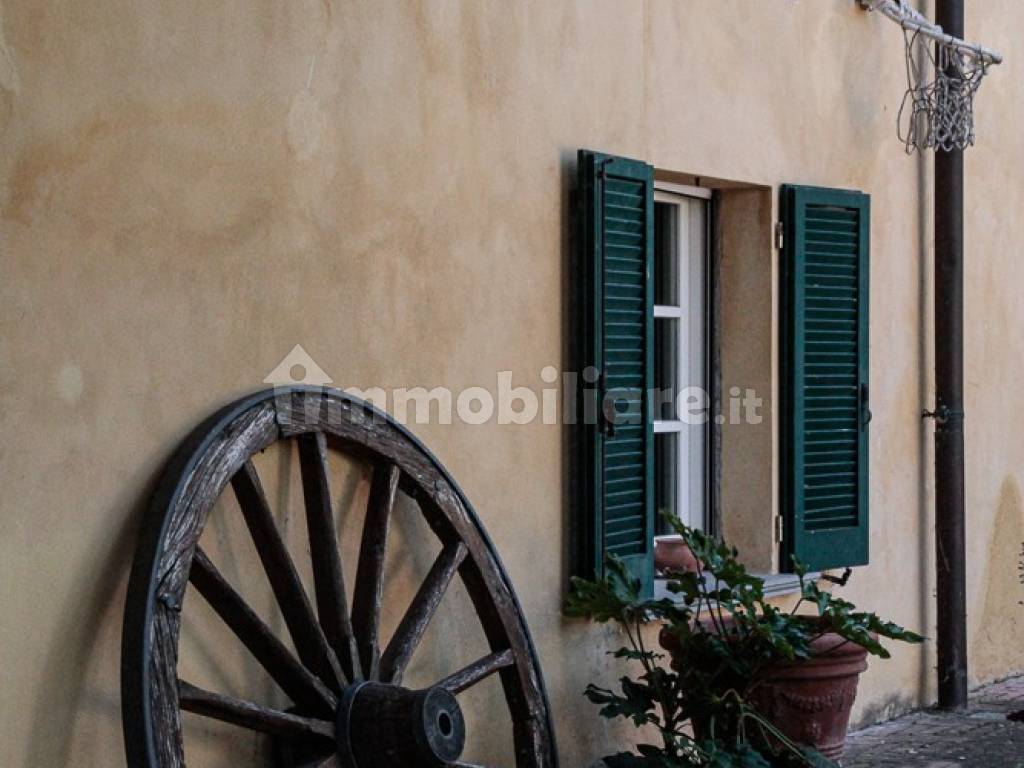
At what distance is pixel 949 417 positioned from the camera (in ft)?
22.9

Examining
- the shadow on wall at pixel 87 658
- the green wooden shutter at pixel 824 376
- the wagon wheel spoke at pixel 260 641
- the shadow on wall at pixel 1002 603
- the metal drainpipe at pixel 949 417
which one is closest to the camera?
the shadow on wall at pixel 87 658

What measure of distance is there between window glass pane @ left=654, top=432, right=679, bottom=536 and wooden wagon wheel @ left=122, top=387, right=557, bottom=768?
53.9 inches

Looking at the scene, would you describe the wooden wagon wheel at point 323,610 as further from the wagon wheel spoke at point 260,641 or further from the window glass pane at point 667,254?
the window glass pane at point 667,254

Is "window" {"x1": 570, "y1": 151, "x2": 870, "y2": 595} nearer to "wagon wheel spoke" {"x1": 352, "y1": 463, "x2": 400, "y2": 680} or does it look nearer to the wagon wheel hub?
"wagon wheel spoke" {"x1": 352, "y1": 463, "x2": 400, "y2": 680}

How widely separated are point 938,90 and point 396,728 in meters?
4.11

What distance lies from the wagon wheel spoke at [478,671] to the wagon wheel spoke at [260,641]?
1.40 feet

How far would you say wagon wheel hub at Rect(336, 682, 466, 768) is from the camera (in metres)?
4.06

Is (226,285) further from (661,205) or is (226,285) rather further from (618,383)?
(661,205)

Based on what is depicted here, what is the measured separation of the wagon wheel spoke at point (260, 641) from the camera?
12.7 feet

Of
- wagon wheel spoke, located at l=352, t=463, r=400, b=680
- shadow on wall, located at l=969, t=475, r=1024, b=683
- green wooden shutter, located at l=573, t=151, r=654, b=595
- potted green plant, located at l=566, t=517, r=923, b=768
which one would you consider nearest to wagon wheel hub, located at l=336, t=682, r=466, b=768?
wagon wheel spoke, located at l=352, t=463, r=400, b=680

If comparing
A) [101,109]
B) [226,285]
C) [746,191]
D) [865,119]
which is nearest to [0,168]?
[101,109]

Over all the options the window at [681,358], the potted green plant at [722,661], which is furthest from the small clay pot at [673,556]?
the potted green plant at [722,661]
